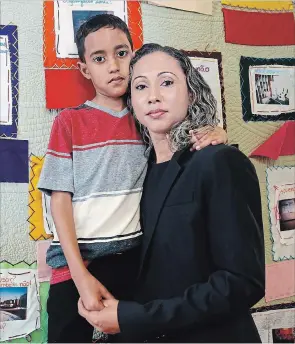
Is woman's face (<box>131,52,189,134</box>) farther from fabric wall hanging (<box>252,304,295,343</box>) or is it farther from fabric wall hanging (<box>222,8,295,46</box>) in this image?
fabric wall hanging (<box>252,304,295,343</box>)

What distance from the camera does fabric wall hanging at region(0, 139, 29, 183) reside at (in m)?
1.16

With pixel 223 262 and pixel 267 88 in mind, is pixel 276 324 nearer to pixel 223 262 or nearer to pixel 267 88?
pixel 223 262

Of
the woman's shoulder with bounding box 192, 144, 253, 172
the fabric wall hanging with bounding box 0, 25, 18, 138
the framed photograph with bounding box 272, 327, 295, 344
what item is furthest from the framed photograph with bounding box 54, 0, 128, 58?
the framed photograph with bounding box 272, 327, 295, 344

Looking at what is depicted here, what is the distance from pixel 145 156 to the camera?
3.53 ft

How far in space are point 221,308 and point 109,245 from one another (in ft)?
0.98

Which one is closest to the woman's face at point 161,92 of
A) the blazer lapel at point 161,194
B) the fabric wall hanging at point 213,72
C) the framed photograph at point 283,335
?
the blazer lapel at point 161,194

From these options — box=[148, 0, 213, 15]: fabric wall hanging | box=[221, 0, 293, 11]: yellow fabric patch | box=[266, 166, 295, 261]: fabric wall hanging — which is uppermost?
box=[221, 0, 293, 11]: yellow fabric patch

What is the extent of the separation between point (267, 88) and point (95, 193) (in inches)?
30.6

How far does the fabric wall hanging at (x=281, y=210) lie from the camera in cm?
143

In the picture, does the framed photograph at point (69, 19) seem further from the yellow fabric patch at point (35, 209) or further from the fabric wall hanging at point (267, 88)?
the fabric wall hanging at point (267, 88)

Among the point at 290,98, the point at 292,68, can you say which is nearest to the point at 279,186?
the point at 290,98

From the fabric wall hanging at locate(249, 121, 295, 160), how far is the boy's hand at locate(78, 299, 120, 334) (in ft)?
2.41

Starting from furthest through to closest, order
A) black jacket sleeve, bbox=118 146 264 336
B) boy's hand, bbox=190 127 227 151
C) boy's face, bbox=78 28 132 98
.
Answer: boy's face, bbox=78 28 132 98, boy's hand, bbox=190 127 227 151, black jacket sleeve, bbox=118 146 264 336

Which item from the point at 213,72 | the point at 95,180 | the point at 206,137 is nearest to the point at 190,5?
the point at 213,72
